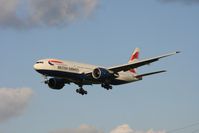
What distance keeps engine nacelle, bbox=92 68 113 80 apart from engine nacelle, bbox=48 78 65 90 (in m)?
7.85

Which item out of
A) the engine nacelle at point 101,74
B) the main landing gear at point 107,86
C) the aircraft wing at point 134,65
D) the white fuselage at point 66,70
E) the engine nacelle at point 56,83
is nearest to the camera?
the aircraft wing at point 134,65

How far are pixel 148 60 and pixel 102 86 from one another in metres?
10.7

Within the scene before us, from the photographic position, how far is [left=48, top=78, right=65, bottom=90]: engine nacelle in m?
124

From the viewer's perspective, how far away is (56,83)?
12356 centimetres

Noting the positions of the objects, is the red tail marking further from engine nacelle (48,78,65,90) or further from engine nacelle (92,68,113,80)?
engine nacelle (92,68,113,80)

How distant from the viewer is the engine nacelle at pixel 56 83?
124 meters

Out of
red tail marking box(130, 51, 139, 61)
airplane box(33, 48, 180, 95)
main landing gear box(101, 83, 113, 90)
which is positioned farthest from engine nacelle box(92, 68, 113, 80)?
red tail marking box(130, 51, 139, 61)

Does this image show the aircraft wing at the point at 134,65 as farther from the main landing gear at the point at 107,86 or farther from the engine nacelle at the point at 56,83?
the engine nacelle at the point at 56,83

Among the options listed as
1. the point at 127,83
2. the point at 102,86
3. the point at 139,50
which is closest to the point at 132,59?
the point at 139,50

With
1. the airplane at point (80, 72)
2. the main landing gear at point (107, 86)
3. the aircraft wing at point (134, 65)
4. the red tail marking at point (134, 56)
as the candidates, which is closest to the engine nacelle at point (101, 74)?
the airplane at point (80, 72)

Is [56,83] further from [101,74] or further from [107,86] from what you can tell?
[101,74]

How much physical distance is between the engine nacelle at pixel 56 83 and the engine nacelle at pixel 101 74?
25.7ft

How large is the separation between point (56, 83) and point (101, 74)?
34.0 ft

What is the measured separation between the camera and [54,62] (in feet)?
387
